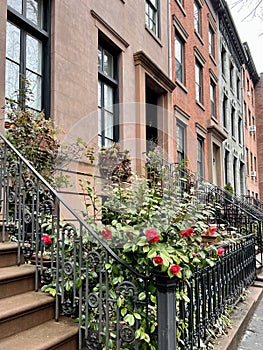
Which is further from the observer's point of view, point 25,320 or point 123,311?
point 25,320

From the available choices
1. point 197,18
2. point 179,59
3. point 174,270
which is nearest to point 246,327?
point 174,270

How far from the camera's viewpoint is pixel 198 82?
13414mm

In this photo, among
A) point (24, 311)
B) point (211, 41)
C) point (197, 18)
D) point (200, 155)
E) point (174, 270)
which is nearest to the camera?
point (174, 270)

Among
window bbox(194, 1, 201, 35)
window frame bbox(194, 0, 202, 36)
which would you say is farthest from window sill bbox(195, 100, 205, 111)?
window bbox(194, 1, 201, 35)

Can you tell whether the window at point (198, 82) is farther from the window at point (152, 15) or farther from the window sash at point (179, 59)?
the window at point (152, 15)

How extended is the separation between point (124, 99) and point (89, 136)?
182 centimetres

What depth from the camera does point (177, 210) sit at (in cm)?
312

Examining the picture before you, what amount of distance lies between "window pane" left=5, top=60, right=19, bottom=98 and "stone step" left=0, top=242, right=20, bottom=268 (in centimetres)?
264

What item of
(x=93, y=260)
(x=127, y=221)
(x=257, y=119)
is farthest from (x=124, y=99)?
(x=257, y=119)

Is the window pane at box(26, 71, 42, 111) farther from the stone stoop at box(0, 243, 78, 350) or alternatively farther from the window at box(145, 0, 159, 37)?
the window at box(145, 0, 159, 37)

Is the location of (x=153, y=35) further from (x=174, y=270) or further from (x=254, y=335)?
(x=174, y=270)

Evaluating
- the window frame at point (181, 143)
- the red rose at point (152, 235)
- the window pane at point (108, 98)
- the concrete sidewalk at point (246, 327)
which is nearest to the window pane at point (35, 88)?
the window pane at point (108, 98)

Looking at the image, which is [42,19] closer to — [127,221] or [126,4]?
[126,4]

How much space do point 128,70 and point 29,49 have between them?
10.0ft
